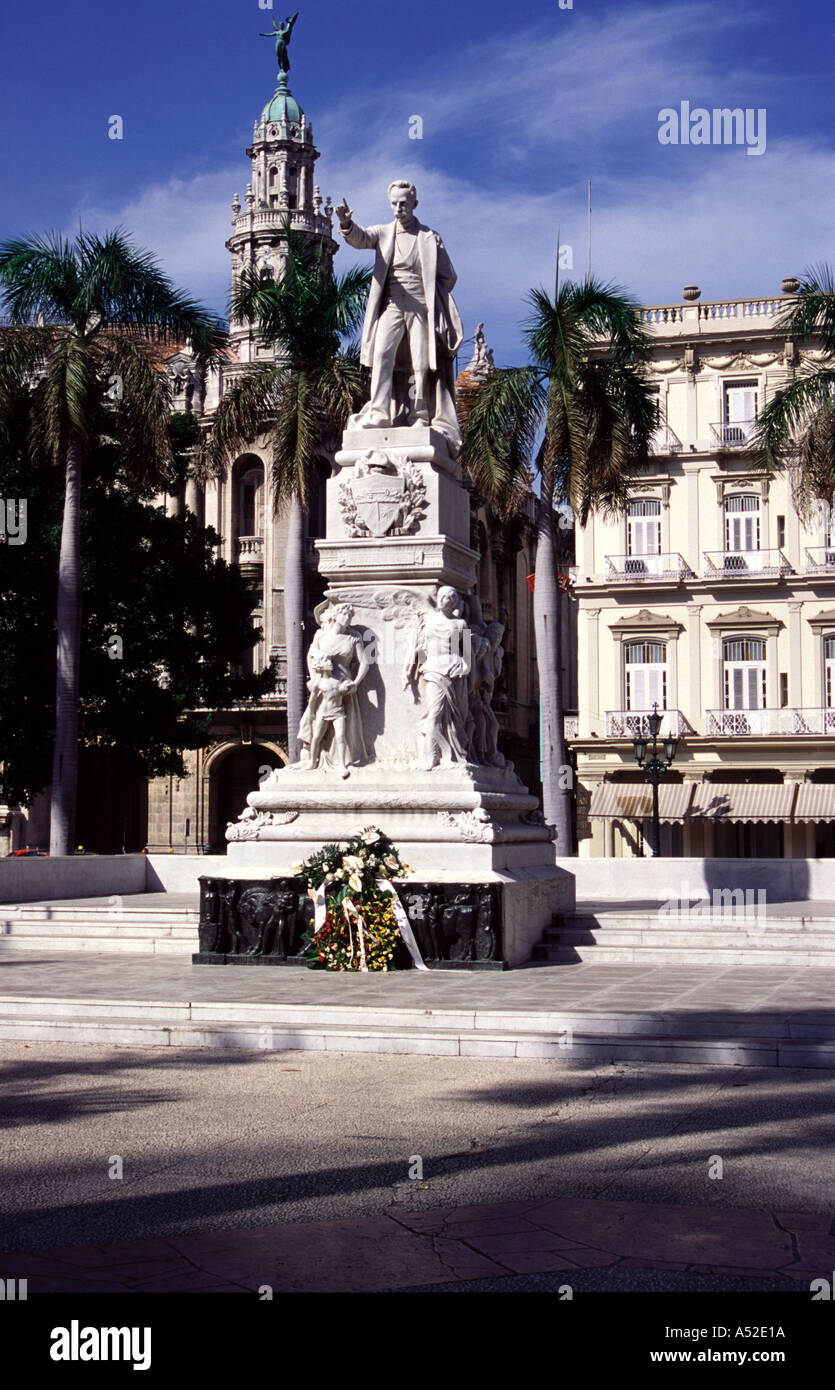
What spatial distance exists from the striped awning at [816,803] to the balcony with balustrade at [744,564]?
7.03 m

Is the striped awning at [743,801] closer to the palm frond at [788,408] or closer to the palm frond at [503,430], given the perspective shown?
the palm frond at [788,408]

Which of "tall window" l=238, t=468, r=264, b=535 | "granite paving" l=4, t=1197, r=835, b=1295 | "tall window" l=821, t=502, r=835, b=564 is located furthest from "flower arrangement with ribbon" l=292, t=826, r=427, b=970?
"tall window" l=238, t=468, r=264, b=535

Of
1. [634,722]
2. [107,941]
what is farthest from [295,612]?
[634,722]

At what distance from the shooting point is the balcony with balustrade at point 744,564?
151 ft

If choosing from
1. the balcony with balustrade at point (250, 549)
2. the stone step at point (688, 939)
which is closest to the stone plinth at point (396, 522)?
the stone step at point (688, 939)

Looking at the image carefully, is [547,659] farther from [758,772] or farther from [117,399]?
[758,772]

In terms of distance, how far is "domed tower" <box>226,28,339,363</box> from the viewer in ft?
192

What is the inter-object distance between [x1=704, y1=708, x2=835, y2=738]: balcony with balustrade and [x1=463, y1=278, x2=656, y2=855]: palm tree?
1861 cm

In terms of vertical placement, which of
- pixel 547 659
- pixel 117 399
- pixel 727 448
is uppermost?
pixel 727 448

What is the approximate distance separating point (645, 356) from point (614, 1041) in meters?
20.7

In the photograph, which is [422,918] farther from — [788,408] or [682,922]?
[788,408]

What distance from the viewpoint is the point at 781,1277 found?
500 centimetres

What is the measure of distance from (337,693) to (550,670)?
13.0 meters
